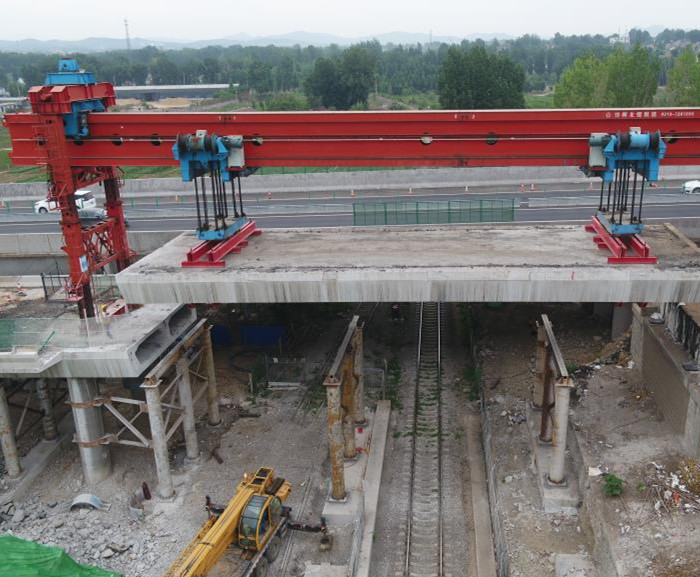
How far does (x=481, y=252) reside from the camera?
726 inches

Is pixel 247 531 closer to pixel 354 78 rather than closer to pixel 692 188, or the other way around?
pixel 692 188

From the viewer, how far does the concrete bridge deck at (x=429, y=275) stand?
53.3 feet

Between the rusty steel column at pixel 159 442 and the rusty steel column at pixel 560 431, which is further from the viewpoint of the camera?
the rusty steel column at pixel 159 442

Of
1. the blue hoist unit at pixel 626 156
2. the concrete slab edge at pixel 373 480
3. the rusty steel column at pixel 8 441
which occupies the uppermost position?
the blue hoist unit at pixel 626 156

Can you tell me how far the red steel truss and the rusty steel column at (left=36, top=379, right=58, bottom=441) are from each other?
560 cm

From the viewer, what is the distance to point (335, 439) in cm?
1582

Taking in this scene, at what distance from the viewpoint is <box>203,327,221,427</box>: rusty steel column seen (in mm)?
20047

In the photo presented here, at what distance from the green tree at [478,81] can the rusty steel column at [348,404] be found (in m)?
47.4

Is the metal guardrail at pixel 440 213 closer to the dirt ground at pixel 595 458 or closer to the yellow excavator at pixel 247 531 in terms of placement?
the dirt ground at pixel 595 458

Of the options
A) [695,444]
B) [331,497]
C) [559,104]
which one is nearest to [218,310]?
[331,497]

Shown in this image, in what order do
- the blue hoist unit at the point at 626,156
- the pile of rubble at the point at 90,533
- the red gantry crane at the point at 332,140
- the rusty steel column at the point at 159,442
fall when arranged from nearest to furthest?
1. the blue hoist unit at the point at 626,156
2. the pile of rubble at the point at 90,533
3. the red gantry crane at the point at 332,140
4. the rusty steel column at the point at 159,442

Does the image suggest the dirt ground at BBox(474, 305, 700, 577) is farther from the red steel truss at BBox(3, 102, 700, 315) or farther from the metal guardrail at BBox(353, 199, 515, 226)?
the metal guardrail at BBox(353, 199, 515, 226)

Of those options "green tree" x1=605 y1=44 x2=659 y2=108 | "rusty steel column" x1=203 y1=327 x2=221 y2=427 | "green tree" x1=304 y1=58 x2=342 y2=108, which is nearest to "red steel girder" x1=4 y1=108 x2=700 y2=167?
"rusty steel column" x1=203 y1=327 x2=221 y2=427

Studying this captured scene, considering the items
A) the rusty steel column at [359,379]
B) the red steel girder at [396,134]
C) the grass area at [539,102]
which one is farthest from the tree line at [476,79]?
the rusty steel column at [359,379]
